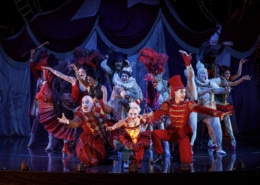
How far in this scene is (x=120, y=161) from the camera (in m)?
6.03

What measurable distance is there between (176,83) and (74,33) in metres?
3.61

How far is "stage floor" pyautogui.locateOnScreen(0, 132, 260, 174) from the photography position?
206 inches

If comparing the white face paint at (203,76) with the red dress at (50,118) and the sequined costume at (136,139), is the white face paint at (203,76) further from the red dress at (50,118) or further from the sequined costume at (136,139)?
the red dress at (50,118)

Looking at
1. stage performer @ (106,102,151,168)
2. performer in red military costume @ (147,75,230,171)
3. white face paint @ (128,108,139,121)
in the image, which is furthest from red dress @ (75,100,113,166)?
performer in red military costume @ (147,75,230,171)

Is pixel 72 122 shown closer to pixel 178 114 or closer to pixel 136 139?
pixel 136 139

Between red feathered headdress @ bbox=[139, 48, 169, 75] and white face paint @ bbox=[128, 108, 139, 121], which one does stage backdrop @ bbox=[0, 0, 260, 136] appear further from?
white face paint @ bbox=[128, 108, 139, 121]

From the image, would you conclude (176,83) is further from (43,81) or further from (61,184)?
(43,81)

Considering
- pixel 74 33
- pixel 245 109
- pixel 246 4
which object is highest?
pixel 246 4

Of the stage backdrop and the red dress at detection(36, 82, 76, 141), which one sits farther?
the stage backdrop

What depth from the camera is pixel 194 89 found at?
20.6 feet

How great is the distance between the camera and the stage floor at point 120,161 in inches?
206

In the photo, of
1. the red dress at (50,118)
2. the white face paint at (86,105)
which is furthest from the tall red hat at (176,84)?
the red dress at (50,118)

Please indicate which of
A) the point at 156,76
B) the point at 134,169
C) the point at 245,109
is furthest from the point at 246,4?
the point at 134,169

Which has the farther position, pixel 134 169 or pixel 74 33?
pixel 74 33
